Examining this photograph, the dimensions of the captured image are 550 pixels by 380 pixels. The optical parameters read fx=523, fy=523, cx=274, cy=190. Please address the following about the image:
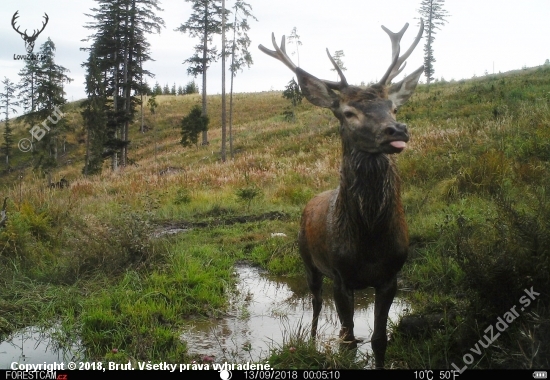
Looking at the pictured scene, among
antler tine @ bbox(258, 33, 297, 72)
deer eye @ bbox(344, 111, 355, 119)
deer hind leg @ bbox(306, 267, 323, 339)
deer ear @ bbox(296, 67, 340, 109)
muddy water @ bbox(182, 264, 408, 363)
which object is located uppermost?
antler tine @ bbox(258, 33, 297, 72)

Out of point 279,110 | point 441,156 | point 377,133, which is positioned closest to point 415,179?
point 441,156

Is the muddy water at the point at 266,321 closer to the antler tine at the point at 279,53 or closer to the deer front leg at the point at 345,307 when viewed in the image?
the deer front leg at the point at 345,307

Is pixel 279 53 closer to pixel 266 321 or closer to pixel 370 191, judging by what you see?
pixel 370 191

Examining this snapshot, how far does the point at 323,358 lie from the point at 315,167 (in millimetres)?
12977

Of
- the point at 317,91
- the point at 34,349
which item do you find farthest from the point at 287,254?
the point at 317,91

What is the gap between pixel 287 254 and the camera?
8492 mm

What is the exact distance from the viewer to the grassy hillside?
4066 mm

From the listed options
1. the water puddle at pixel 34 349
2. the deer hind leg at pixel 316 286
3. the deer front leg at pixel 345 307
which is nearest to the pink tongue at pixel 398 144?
the deer front leg at pixel 345 307

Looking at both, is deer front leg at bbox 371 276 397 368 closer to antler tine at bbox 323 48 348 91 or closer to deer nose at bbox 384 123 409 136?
deer nose at bbox 384 123 409 136

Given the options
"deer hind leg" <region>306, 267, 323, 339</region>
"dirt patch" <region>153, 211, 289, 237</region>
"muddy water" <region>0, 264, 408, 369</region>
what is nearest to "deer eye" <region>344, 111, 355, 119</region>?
"muddy water" <region>0, 264, 408, 369</region>

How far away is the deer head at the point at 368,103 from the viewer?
3.68m

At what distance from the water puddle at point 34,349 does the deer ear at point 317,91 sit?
3.25 m

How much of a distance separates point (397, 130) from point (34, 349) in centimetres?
410

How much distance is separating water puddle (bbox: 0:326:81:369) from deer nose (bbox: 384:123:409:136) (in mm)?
3549
